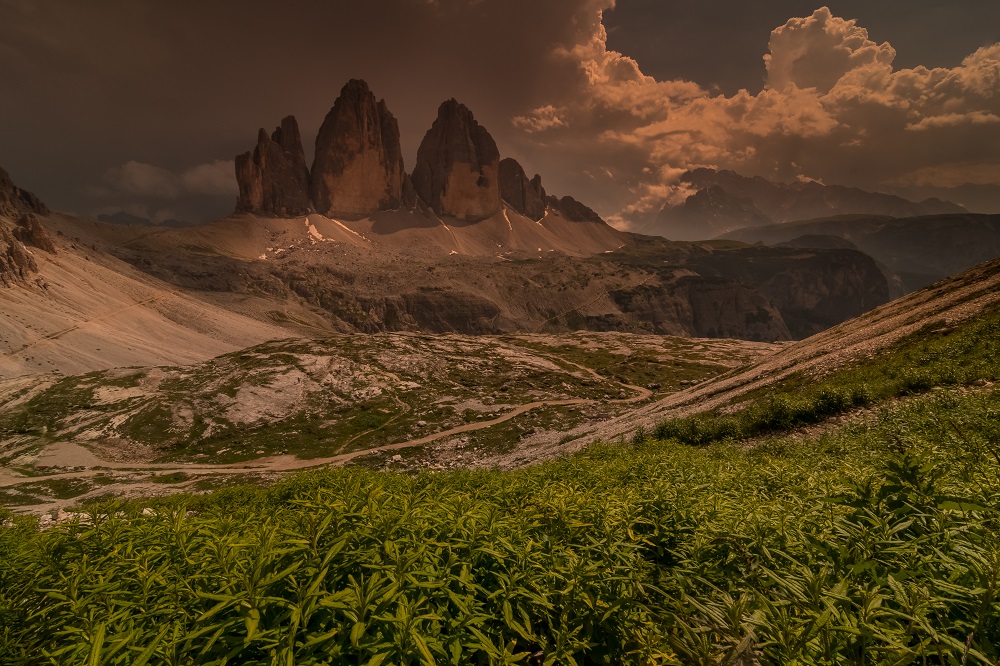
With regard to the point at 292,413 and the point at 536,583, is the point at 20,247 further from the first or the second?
the point at 536,583

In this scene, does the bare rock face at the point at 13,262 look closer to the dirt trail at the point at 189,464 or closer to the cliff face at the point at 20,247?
the cliff face at the point at 20,247

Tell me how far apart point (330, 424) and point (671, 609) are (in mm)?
90927

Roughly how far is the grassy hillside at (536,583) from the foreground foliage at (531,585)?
0.03 m

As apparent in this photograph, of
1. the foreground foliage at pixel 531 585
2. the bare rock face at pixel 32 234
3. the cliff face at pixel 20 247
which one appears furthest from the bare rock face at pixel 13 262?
the foreground foliage at pixel 531 585

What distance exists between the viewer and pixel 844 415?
74.3 feet

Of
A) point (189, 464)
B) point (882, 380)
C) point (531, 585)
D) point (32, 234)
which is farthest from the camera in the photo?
point (32, 234)

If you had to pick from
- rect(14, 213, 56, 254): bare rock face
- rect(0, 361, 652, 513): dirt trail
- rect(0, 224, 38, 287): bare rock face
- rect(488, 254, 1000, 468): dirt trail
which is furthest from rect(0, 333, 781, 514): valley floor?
rect(14, 213, 56, 254): bare rock face

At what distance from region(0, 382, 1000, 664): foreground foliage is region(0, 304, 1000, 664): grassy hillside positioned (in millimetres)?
25

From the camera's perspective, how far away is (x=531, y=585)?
→ 14.1 feet

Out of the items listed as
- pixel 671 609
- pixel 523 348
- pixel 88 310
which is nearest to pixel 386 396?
pixel 523 348

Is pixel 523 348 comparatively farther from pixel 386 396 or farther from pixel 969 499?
pixel 969 499

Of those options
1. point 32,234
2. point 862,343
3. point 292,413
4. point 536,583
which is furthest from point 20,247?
point 862,343

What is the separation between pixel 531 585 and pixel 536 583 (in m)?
0.11

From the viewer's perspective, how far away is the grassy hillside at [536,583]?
3229 millimetres
